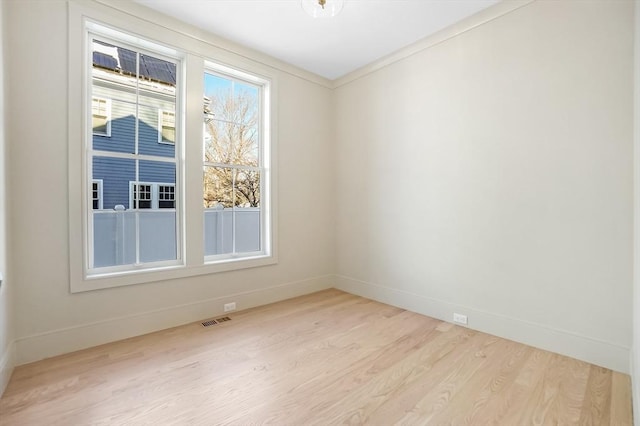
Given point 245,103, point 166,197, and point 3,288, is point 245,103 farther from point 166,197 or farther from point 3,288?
point 3,288

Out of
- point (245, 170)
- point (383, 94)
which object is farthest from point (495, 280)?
point (245, 170)

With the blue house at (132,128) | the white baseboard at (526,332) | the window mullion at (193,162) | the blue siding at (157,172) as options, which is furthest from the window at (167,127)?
the white baseboard at (526,332)

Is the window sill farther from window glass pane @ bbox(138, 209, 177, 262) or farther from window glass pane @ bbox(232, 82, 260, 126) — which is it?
window glass pane @ bbox(232, 82, 260, 126)

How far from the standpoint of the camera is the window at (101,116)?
2611 mm

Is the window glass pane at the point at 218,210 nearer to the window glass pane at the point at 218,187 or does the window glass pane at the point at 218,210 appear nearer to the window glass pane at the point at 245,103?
the window glass pane at the point at 218,187

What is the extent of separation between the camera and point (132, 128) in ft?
9.24

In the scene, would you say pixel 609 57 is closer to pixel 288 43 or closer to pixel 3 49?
pixel 288 43

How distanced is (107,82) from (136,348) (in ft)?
7.73

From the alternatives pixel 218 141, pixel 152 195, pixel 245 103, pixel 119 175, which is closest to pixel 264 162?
pixel 218 141

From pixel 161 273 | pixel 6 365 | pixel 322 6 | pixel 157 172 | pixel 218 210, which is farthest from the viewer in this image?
pixel 218 210

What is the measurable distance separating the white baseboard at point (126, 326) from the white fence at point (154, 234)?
0.51m

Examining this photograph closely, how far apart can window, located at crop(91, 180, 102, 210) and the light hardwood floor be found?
1.20 meters

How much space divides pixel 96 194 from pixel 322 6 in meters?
2.48

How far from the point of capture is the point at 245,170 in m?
3.61
